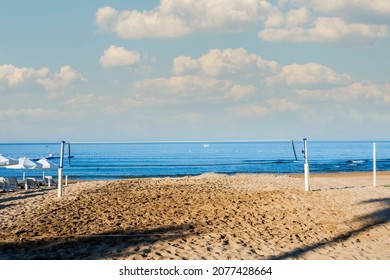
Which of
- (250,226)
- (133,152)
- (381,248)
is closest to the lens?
(381,248)

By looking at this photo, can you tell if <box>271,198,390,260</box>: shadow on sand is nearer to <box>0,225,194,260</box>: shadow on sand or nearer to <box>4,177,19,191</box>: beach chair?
<box>0,225,194,260</box>: shadow on sand

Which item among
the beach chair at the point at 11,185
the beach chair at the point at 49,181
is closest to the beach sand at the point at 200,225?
the beach chair at the point at 11,185

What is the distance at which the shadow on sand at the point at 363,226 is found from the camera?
7573 mm

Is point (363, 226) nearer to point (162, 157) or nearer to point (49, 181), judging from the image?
point (49, 181)

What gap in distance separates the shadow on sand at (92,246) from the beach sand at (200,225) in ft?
0.05

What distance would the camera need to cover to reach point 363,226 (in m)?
9.70

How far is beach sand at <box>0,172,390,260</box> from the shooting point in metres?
7.54

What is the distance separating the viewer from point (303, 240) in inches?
330

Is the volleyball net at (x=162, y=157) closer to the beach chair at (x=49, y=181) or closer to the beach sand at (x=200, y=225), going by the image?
the beach chair at (x=49, y=181)

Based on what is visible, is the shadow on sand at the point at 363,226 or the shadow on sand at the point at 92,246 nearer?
the shadow on sand at the point at 92,246

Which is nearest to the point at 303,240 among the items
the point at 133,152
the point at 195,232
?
the point at 195,232

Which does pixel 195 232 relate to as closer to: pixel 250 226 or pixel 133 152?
pixel 250 226
